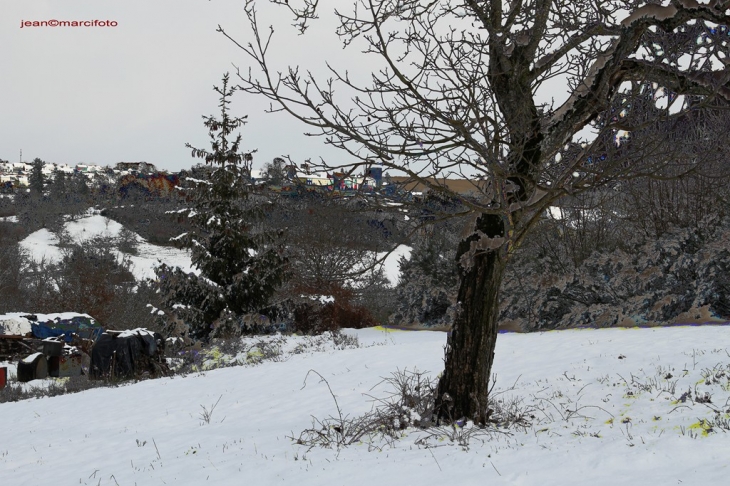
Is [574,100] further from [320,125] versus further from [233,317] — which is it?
[233,317]

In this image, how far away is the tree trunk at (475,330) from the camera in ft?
18.9

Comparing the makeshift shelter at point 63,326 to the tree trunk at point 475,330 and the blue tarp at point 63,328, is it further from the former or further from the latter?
the tree trunk at point 475,330

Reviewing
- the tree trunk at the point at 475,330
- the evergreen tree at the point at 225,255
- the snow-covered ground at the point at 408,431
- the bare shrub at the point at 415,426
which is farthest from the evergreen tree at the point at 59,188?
the tree trunk at the point at 475,330

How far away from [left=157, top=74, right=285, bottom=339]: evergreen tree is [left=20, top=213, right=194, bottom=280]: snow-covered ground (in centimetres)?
3360

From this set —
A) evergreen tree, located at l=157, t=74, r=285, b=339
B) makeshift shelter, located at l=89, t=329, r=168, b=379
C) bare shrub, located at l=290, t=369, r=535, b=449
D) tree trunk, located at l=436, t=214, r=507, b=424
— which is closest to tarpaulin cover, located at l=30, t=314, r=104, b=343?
evergreen tree, located at l=157, t=74, r=285, b=339

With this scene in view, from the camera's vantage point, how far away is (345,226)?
2853cm

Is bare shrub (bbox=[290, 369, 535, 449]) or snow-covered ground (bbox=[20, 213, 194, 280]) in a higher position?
snow-covered ground (bbox=[20, 213, 194, 280])

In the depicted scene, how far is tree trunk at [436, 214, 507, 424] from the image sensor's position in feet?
18.9

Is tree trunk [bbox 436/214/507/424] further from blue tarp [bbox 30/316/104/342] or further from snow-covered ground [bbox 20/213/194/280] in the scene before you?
snow-covered ground [bbox 20/213/194/280]

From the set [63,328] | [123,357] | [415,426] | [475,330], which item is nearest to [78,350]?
[63,328]

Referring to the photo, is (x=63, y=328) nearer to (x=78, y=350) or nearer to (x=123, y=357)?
(x=78, y=350)

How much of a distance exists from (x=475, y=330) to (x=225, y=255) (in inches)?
567

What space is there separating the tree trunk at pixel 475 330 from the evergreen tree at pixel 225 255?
13274mm

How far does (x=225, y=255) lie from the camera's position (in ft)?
62.6
